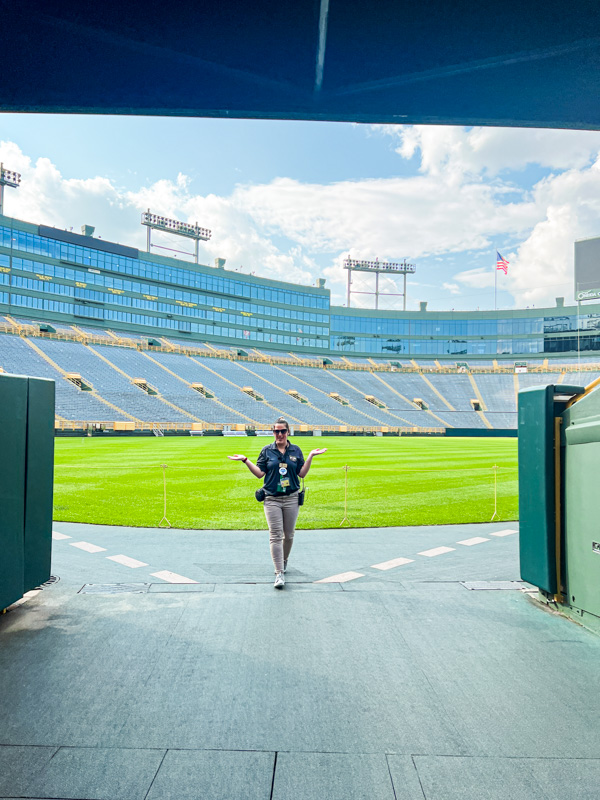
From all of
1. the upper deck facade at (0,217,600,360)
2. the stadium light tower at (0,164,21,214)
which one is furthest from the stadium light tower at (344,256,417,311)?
the stadium light tower at (0,164,21,214)

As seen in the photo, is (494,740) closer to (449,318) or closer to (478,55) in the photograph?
(478,55)

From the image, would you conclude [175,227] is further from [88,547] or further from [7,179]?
[88,547]

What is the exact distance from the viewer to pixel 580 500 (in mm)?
4832

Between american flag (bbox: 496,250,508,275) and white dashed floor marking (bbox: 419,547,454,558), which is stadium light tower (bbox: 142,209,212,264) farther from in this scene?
white dashed floor marking (bbox: 419,547,454,558)

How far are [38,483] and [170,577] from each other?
2137 mm

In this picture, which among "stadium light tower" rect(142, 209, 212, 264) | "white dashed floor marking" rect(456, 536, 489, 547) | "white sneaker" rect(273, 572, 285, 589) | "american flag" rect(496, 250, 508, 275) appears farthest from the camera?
"stadium light tower" rect(142, 209, 212, 264)

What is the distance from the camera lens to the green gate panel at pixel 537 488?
5.22 meters

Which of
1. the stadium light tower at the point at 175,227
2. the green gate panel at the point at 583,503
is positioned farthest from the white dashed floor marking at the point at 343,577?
the stadium light tower at the point at 175,227

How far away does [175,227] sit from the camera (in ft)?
260

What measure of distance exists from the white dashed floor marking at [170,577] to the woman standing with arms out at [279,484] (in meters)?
1.17

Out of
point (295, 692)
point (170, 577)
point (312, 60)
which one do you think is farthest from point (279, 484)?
point (312, 60)

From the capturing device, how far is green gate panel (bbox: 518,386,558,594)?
522cm

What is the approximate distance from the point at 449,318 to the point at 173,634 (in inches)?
3717

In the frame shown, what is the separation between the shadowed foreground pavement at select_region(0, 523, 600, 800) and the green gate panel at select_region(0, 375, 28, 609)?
407mm
